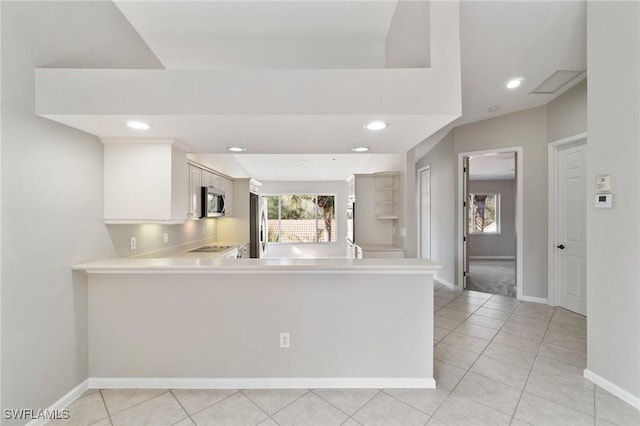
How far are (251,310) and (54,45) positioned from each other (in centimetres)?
226

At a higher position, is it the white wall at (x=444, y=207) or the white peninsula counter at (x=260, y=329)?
the white wall at (x=444, y=207)

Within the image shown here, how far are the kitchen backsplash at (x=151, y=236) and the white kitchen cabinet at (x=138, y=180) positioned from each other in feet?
0.88

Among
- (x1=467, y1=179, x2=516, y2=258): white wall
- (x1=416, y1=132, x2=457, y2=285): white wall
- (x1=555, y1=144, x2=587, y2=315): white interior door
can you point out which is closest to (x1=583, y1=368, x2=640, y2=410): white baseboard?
(x1=555, y1=144, x2=587, y2=315): white interior door

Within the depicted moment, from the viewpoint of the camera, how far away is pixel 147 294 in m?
2.02

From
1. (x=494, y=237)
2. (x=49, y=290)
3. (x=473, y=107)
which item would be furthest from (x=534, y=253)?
(x=49, y=290)

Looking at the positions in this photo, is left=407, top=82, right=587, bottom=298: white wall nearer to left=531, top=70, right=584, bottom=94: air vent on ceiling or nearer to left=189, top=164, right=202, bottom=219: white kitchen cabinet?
left=531, top=70, right=584, bottom=94: air vent on ceiling

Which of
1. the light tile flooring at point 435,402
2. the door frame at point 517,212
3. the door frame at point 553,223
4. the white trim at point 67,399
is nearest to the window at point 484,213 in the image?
the door frame at point 517,212

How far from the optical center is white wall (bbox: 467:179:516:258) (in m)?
7.84

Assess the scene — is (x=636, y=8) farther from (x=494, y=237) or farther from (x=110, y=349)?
(x=494, y=237)

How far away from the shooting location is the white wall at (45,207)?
1.50 metres

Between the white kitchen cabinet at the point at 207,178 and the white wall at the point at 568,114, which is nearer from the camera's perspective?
the white wall at the point at 568,114

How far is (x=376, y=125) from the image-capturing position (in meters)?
1.82

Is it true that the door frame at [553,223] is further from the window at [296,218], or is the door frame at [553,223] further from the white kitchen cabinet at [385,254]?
the window at [296,218]

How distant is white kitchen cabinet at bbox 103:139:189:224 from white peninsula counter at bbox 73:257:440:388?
1.53ft
